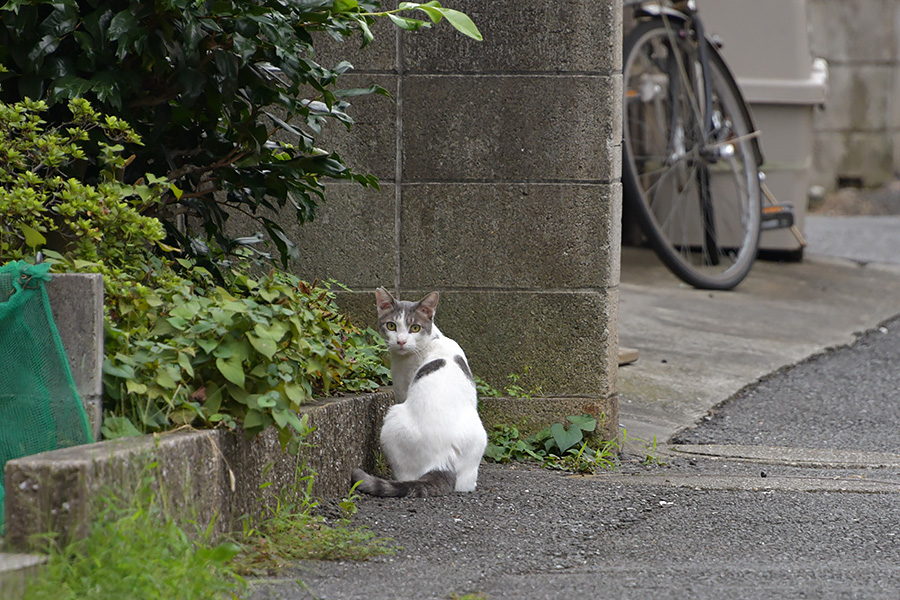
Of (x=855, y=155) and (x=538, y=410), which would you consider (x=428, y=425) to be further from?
(x=855, y=155)

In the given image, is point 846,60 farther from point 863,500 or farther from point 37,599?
point 37,599

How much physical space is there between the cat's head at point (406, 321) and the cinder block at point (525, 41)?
0.95 metres

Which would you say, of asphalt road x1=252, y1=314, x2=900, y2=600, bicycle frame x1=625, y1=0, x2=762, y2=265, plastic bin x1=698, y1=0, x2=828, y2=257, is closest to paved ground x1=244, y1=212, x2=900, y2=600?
asphalt road x1=252, y1=314, x2=900, y2=600

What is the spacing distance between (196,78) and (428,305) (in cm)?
123

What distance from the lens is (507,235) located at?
166 inches

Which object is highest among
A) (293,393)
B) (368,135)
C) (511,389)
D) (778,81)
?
(778,81)

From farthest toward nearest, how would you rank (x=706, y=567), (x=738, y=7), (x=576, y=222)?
(x=738, y=7) → (x=576, y=222) → (x=706, y=567)

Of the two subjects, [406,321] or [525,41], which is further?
[525,41]

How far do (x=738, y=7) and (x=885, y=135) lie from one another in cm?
726

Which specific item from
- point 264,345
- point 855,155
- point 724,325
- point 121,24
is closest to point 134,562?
point 264,345

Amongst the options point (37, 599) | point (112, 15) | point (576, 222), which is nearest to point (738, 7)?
point (576, 222)

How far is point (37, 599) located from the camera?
7.11ft

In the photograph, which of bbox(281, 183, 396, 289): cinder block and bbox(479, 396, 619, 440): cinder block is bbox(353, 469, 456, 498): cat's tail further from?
bbox(281, 183, 396, 289): cinder block

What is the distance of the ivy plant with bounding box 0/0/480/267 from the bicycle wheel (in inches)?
130
